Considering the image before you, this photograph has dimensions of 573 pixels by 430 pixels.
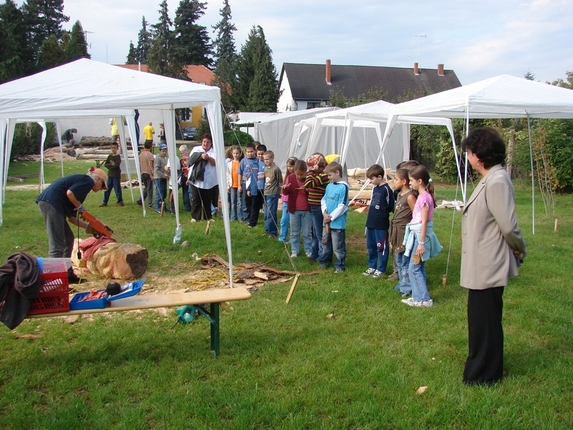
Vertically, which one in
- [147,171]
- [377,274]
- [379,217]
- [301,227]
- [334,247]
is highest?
[147,171]

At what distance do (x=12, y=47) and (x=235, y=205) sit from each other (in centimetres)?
2974

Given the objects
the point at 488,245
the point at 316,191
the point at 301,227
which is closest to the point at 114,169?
the point at 301,227

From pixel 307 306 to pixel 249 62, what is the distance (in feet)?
142

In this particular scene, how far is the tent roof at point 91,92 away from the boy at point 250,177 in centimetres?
370

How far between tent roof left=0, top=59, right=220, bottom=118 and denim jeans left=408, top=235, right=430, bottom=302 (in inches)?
122

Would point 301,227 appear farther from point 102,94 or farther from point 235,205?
point 235,205

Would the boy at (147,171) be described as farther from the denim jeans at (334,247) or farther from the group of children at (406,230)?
the group of children at (406,230)

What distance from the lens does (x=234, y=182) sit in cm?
1102

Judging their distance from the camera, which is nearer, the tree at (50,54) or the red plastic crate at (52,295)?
the red plastic crate at (52,295)

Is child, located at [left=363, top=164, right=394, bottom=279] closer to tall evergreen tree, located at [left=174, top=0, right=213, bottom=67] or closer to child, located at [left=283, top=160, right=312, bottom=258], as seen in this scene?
child, located at [left=283, top=160, right=312, bottom=258]

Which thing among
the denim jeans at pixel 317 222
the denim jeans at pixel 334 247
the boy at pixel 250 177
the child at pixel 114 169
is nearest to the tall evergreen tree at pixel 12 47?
the child at pixel 114 169

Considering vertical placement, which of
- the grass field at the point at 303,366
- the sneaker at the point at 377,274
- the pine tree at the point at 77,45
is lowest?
the grass field at the point at 303,366

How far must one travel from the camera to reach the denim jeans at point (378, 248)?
6.80 metres

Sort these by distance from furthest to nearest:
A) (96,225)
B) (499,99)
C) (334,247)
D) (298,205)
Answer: (298,205) < (499,99) < (334,247) < (96,225)
